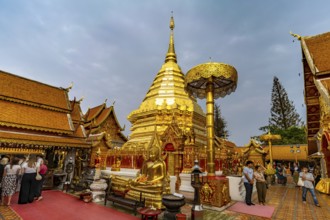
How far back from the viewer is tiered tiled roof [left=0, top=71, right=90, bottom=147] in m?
9.29

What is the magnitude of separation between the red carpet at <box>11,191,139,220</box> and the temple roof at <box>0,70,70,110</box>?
18.6 ft

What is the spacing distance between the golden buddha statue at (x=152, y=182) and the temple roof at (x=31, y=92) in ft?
25.3

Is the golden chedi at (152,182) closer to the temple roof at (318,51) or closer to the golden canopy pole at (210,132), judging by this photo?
the golden canopy pole at (210,132)

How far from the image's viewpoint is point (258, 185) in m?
7.04

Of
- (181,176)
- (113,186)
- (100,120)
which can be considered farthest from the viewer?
(100,120)

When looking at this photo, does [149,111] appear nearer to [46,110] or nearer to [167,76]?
[167,76]

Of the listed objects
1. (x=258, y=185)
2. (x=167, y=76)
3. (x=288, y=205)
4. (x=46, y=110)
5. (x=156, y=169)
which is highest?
(x=167, y=76)

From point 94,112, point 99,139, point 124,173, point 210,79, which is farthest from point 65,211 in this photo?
point 94,112

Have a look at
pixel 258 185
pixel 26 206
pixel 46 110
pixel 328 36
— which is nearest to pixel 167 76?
pixel 46 110

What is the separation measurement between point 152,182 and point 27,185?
13.6 ft

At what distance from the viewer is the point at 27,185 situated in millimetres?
6574

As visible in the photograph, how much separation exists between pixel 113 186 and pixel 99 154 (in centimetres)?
571

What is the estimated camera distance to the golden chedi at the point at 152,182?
6152mm

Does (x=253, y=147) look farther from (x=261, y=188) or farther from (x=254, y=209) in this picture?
(x=254, y=209)
